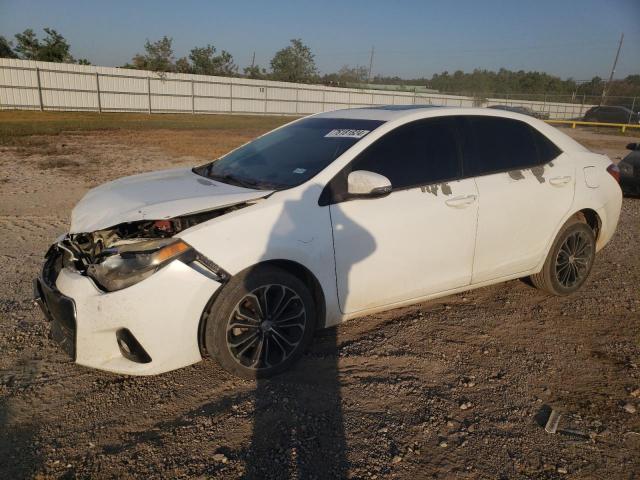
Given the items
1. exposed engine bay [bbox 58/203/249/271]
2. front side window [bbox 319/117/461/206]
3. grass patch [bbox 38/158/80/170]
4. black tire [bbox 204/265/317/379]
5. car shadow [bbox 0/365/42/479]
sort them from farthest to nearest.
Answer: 1. grass patch [bbox 38/158/80/170]
2. front side window [bbox 319/117/461/206]
3. exposed engine bay [bbox 58/203/249/271]
4. black tire [bbox 204/265/317/379]
5. car shadow [bbox 0/365/42/479]

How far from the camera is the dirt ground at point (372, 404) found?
2525mm

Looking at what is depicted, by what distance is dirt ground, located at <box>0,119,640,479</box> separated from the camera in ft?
8.29

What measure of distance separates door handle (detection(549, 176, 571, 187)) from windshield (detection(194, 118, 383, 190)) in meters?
1.69

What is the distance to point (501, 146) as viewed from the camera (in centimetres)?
417

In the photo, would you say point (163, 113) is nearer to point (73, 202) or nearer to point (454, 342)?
point (73, 202)

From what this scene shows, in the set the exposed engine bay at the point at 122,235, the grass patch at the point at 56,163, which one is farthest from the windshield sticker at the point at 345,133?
the grass patch at the point at 56,163

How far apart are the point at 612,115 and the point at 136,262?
40027 millimetres

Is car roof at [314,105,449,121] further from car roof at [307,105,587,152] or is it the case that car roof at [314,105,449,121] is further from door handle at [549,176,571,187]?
door handle at [549,176,571,187]

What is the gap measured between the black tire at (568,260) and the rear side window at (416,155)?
4.66 ft

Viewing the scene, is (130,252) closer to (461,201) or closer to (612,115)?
(461,201)

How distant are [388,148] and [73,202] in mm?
5862

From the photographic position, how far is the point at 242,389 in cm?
312

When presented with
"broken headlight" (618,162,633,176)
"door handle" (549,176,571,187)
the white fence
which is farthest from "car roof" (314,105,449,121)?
the white fence

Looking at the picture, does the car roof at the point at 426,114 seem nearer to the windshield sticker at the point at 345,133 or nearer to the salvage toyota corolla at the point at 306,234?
the salvage toyota corolla at the point at 306,234
